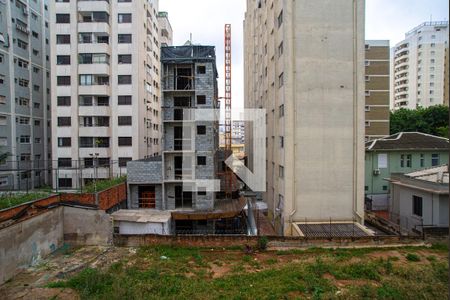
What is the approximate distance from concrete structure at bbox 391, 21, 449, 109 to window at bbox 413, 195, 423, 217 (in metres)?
51.6

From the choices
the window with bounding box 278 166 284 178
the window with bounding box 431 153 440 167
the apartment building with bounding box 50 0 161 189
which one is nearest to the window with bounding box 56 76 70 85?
the apartment building with bounding box 50 0 161 189

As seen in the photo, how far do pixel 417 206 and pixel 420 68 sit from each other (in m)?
58.9

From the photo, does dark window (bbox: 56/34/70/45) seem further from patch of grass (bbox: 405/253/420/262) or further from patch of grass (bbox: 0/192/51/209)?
patch of grass (bbox: 405/253/420/262)

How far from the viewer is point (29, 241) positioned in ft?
42.9

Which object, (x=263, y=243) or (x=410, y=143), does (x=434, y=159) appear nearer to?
(x=410, y=143)

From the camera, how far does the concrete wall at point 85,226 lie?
51.0ft

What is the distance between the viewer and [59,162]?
29422mm

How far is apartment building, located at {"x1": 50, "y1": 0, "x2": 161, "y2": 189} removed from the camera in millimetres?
28891

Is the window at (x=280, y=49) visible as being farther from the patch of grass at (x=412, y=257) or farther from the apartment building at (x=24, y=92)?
the apartment building at (x=24, y=92)

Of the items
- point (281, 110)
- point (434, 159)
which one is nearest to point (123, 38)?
point (281, 110)

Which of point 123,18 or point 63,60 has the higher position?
point 123,18

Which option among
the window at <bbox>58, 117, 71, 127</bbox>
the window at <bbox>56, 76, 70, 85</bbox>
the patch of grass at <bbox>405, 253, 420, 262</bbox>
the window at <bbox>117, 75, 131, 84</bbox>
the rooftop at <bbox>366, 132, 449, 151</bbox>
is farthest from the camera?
the window at <bbox>117, 75, 131, 84</bbox>

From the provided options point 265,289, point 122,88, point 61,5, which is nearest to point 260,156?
point 122,88

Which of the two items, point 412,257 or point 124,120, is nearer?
point 412,257
